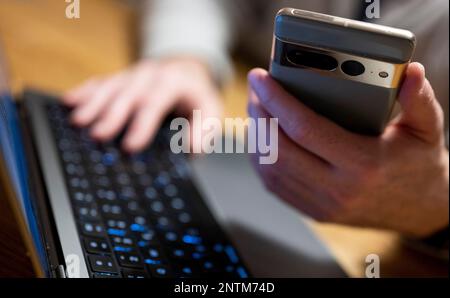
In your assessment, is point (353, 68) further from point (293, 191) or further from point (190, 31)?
point (190, 31)

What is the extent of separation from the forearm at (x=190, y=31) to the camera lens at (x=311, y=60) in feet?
1.17

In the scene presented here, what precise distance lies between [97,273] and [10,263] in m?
0.04

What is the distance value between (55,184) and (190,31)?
344mm

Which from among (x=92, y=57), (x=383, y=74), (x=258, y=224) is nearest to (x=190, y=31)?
(x=92, y=57)

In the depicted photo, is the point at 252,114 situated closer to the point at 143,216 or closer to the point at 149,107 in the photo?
the point at 143,216

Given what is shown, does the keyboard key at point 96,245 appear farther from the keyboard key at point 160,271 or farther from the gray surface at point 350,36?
the gray surface at point 350,36

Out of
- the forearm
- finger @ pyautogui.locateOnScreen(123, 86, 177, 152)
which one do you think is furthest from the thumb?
the forearm

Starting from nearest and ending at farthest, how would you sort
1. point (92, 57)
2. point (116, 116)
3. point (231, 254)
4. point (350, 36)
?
point (350, 36) < point (231, 254) < point (116, 116) < point (92, 57)

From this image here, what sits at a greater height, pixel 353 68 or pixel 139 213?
pixel 353 68

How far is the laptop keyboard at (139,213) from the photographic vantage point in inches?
12.8

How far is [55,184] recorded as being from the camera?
1.22 ft

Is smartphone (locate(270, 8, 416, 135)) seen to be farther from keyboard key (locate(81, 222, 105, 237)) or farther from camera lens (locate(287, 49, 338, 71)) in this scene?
keyboard key (locate(81, 222, 105, 237))

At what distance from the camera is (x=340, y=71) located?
0.90ft

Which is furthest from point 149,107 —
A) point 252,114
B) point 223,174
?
point 252,114
